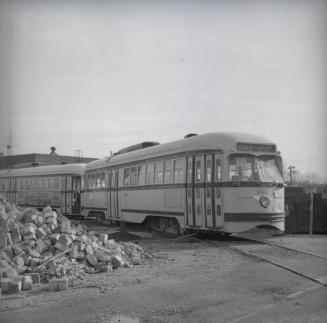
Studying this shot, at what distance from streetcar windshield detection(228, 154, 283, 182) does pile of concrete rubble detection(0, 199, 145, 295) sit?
3.58 meters

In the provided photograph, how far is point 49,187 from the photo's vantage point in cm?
2858

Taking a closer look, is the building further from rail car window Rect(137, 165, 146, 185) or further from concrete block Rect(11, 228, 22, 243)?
concrete block Rect(11, 228, 22, 243)

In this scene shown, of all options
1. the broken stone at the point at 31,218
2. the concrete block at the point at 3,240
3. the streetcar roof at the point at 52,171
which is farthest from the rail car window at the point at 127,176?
the concrete block at the point at 3,240

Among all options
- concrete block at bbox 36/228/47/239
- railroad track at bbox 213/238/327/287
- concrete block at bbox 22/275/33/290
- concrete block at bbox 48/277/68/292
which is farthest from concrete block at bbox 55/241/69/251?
railroad track at bbox 213/238/327/287

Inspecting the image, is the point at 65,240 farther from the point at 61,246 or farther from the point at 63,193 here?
the point at 63,193

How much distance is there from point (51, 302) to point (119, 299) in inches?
38.5

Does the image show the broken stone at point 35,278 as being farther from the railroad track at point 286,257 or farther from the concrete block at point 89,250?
the railroad track at point 286,257

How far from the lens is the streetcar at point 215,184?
12.7 m

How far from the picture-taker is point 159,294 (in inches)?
281

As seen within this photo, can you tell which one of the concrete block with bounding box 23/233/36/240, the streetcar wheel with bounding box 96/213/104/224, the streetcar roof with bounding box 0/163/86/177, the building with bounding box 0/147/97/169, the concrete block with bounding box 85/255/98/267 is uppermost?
the building with bounding box 0/147/97/169

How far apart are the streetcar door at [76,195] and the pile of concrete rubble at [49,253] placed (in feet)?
48.5

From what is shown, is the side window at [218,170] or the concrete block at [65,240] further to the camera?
the side window at [218,170]

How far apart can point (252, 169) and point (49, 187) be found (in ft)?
59.8

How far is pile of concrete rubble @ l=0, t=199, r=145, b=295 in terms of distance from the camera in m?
8.12
